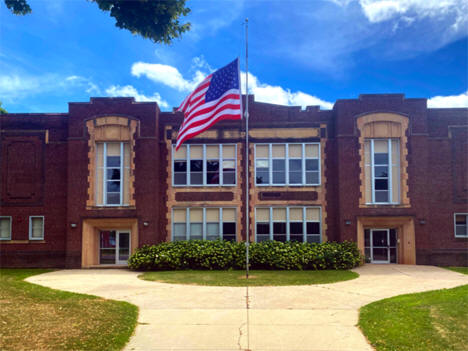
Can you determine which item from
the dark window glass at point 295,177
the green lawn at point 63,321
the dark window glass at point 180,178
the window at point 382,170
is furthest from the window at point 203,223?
the green lawn at point 63,321

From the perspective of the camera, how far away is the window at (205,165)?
2072 cm

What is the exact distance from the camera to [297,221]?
2053 cm

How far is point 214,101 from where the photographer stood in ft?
47.4

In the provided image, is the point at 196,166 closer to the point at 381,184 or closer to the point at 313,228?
the point at 313,228

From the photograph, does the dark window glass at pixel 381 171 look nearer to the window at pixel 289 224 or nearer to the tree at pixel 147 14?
the window at pixel 289 224

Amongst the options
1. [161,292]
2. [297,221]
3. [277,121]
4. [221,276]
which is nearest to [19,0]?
[161,292]

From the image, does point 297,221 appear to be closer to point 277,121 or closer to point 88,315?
point 277,121

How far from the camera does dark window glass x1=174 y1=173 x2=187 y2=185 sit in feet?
→ 68.1

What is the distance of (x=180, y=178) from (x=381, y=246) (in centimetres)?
1100

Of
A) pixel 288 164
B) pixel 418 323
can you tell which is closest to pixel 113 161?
pixel 288 164

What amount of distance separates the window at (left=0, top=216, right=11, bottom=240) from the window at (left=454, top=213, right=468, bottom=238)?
23.0 m

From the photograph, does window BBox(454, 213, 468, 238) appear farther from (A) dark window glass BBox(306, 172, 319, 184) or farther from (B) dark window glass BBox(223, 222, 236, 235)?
(B) dark window glass BBox(223, 222, 236, 235)

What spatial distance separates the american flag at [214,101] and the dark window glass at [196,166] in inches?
221

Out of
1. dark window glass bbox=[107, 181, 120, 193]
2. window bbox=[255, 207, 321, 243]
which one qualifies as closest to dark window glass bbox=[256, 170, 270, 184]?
window bbox=[255, 207, 321, 243]
